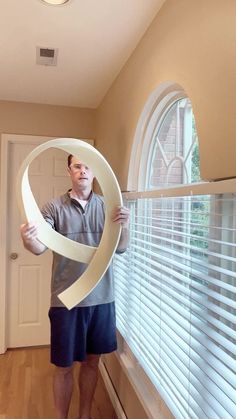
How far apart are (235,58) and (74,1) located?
91 centimetres

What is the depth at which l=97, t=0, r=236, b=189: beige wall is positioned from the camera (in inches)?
40.5

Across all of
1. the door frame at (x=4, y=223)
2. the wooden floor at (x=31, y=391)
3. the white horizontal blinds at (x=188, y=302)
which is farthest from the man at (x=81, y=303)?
the door frame at (x=4, y=223)

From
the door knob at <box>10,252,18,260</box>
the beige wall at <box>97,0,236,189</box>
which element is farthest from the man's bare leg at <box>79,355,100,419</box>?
the door knob at <box>10,252,18,260</box>

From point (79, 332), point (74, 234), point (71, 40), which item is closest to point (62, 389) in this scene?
point (79, 332)

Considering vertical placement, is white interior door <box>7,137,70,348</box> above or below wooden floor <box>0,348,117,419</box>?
above

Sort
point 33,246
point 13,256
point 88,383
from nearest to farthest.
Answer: point 33,246
point 88,383
point 13,256

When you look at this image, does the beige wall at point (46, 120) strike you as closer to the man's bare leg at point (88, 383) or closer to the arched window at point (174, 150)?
the arched window at point (174, 150)

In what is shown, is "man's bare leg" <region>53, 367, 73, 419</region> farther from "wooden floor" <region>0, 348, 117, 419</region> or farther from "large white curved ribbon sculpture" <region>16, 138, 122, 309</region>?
"large white curved ribbon sculpture" <region>16, 138, 122, 309</region>

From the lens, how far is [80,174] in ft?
6.11

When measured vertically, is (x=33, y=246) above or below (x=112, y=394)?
above

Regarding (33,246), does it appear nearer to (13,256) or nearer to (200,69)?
(200,69)

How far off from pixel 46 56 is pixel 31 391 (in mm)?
2274

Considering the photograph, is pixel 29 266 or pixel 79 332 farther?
pixel 29 266

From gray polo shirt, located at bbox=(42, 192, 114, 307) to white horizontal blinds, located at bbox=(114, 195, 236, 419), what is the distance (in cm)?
22
